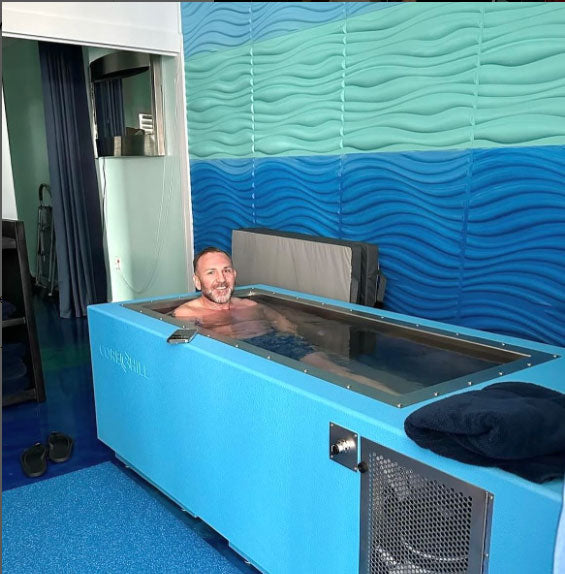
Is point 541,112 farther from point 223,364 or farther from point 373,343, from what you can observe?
point 223,364

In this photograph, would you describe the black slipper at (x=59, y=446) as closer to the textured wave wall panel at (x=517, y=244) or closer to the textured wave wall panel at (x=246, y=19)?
the textured wave wall panel at (x=517, y=244)

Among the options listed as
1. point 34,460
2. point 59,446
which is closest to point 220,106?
point 59,446

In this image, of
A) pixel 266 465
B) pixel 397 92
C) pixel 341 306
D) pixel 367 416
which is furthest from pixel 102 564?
pixel 397 92

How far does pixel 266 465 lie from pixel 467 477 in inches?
26.5

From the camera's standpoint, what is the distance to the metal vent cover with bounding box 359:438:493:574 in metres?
1.08

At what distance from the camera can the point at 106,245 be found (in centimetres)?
521

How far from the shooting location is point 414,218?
8.65 ft

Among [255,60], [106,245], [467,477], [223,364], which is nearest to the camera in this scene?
[467,477]

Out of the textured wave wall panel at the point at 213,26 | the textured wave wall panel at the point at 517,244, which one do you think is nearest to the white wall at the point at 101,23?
the textured wave wall panel at the point at 213,26

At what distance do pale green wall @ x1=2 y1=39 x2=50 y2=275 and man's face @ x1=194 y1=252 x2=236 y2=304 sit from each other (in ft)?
12.6

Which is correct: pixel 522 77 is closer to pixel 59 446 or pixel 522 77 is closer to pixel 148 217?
pixel 59 446

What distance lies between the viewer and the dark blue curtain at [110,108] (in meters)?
4.38

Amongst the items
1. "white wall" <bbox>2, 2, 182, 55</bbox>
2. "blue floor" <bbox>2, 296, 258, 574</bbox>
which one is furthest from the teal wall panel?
"blue floor" <bbox>2, 296, 258, 574</bbox>

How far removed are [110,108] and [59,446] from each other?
9.37 feet
